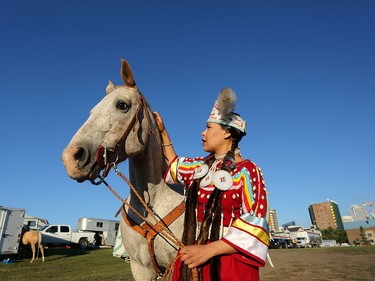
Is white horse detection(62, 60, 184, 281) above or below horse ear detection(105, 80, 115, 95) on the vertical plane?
below

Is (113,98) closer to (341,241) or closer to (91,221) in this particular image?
(91,221)

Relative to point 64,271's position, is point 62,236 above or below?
above

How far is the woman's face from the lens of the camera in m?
2.29

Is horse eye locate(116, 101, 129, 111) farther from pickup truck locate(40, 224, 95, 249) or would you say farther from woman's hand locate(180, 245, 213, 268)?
pickup truck locate(40, 224, 95, 249)

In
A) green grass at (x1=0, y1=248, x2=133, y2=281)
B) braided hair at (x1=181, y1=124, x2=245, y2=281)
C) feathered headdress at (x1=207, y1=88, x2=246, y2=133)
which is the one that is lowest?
green grass at (x1=0, y1=248, x2=133, y2=281)

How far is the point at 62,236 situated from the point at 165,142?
30250mm

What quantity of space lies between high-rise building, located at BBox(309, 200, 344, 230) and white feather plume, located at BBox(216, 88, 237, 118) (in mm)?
201347

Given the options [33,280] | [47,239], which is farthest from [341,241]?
[33,280]

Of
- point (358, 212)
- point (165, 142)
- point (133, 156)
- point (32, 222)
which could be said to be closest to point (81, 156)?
point (133, 156)

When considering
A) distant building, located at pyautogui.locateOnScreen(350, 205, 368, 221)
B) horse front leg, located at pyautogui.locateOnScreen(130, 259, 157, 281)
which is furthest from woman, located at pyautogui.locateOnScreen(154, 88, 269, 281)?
distant building, located at pyautogui.locateOnScreen(350, 205, 368, 221)

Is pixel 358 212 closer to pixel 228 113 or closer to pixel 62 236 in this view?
pixel 62 236

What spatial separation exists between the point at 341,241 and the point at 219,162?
4964 inches

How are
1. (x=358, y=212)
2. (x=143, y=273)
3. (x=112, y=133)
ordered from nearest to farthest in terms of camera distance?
(x=112, y=133) < (x=143, y=273) < (x=358, y=212)

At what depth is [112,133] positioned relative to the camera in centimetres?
254
